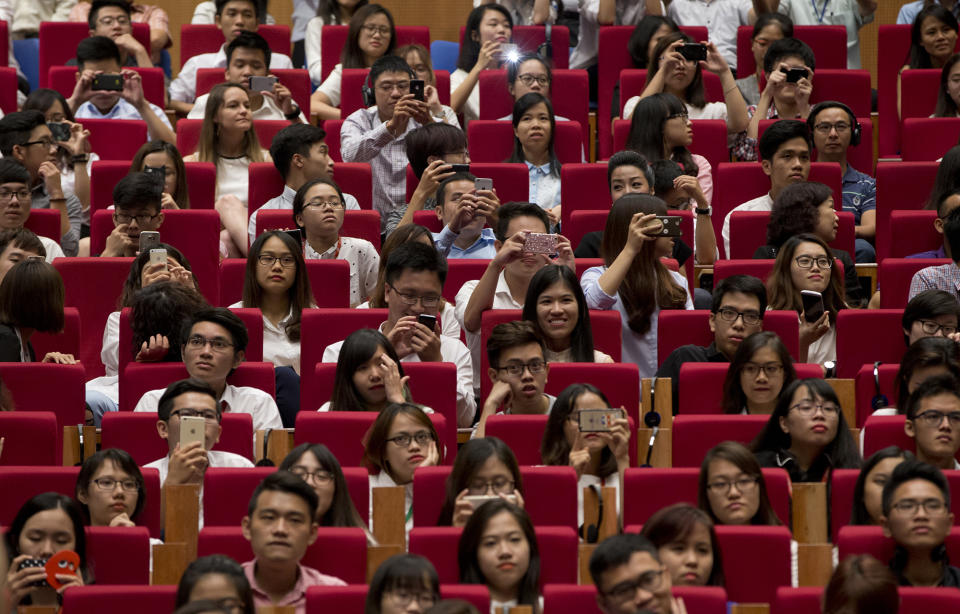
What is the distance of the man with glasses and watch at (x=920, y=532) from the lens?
57.0 inches

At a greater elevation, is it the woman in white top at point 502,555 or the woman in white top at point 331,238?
the woman in white top at point 331,238

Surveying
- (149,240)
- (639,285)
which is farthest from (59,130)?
(639,285)

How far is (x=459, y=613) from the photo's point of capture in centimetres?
127

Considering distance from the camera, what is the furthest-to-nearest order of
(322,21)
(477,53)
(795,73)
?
(322,21), (477,53), (795,73)

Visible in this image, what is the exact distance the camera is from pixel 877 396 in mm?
1850

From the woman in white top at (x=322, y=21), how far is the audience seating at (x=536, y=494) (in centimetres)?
146

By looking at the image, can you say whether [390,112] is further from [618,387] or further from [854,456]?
[854,456]

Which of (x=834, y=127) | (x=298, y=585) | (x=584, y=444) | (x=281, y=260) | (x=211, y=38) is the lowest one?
(x=298, y=585)

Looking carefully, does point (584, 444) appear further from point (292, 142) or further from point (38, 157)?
point (38, 157)

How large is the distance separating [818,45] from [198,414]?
1.43 m

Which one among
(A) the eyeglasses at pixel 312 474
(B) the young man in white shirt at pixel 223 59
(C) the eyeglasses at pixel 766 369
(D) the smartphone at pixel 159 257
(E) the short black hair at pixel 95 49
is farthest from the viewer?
(B) the young man in white shirt at pixel 223 59

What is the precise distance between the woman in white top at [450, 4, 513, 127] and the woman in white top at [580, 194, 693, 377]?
0.71m

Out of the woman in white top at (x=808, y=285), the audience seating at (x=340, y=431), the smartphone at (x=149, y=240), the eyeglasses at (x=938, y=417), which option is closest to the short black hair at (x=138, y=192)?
the smartphone at (x=149, y=240)

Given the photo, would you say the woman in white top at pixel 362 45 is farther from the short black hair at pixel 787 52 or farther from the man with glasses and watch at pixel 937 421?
the man with glasses and watch at pixel 937 421
